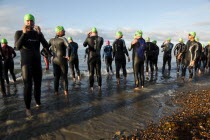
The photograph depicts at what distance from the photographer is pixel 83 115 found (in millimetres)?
4141

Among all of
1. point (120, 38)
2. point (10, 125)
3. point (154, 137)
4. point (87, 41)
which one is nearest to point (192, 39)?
point (120, 38)

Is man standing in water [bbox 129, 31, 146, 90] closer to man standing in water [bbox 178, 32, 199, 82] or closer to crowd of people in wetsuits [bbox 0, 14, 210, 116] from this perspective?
crowd of people in wetsuits [bbox 0, 14, 210, 116]

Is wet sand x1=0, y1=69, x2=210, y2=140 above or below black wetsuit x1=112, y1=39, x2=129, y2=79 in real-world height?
below

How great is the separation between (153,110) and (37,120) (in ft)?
9.63

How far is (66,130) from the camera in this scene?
3.33 meters

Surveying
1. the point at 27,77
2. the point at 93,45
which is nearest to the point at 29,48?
the point at 27,77

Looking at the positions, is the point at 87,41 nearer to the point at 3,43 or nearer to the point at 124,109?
the point at 124,109

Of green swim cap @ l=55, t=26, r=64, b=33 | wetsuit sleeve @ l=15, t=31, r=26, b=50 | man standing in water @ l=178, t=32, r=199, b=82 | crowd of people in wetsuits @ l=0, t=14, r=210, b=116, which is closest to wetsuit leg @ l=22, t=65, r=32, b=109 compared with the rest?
crowd of people in wetsuits @ l=0, t=14, r=210, b=116

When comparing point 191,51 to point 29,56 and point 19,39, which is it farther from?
point 19,39

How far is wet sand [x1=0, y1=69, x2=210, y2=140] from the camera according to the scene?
3.24 meters

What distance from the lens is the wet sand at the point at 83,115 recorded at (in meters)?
3.24

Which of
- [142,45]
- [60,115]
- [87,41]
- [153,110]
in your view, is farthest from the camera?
[142,45]

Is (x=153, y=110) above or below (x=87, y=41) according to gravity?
below

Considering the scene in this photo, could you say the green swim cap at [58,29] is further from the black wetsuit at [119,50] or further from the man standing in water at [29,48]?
the black wetsuit at [119,50]
